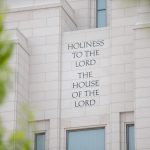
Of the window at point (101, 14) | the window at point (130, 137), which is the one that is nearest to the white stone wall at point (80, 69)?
the window at point (130, 137)

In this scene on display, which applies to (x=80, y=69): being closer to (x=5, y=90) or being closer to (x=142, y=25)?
(x=142, y=25)

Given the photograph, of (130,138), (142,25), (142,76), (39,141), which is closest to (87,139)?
(130,138)

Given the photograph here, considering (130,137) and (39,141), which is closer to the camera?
(130,137)

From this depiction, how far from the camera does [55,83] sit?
1198 inches

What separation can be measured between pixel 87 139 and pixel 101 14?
7246 mm

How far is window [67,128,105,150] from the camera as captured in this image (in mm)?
29047

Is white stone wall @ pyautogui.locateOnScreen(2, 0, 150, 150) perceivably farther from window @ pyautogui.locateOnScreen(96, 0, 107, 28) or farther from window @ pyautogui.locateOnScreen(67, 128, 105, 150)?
window @ pyautogui.locateOnScreen(96, 0, 107, 28)

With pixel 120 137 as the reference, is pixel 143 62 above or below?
above

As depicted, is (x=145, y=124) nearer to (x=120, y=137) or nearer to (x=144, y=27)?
(x=120, y=137)

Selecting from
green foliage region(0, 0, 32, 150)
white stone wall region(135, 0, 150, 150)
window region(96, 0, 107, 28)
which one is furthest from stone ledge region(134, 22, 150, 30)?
green foliage region(0, 0, 32, 150)

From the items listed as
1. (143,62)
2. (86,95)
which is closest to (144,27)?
(143,62)

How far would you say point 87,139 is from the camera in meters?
29.1

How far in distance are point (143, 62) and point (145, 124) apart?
2.42 meters

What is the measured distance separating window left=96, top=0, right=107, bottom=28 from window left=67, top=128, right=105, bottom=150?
6167mm
